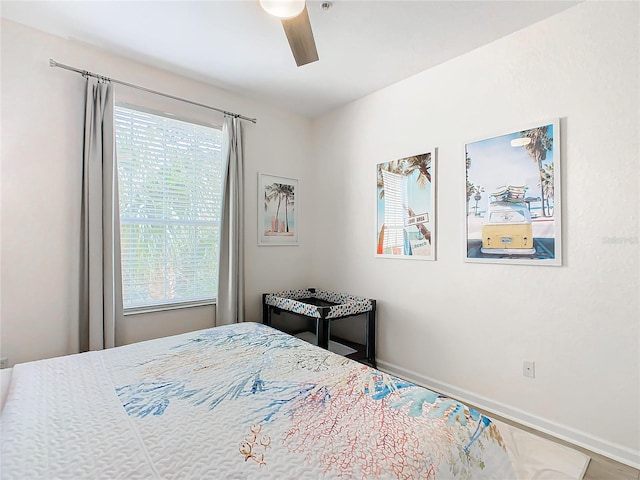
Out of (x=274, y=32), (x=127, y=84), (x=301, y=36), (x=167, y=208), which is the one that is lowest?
(x=167, y=208)

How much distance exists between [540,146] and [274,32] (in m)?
1.96

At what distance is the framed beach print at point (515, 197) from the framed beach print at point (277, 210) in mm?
1896

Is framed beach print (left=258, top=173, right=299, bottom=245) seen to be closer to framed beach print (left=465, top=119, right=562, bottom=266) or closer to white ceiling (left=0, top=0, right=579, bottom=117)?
white ceiling (left=0, top=0, right=579, bottom=117)

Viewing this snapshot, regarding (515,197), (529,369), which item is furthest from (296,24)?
(529,369)

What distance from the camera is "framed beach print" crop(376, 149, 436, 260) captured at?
2850 mm

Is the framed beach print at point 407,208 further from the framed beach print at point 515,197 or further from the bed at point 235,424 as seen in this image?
the bed at point 235,424

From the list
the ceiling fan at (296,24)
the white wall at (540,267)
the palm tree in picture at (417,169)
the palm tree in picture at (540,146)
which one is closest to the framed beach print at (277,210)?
the white wall at (540,267)

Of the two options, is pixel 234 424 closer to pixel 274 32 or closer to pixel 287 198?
pixel 274 32

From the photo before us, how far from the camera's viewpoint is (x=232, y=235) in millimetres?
3166

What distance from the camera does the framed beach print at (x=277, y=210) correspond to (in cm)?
354

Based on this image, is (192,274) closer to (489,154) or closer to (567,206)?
(489,154)

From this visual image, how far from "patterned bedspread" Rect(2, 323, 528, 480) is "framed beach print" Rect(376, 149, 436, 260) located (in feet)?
4.96

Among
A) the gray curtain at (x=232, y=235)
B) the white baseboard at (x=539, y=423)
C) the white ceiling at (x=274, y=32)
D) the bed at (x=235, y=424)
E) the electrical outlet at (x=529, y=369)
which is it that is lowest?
the white baseboard at (x=539, y=423)

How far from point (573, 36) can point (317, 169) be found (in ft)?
8.18
